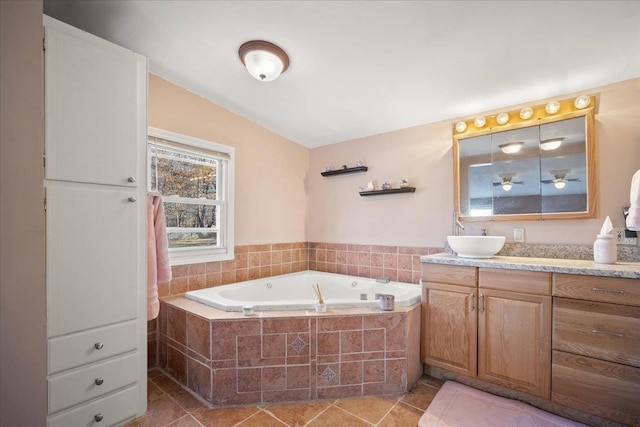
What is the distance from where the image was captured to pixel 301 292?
3.20 meters

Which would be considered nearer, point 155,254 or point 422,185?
point 155,254

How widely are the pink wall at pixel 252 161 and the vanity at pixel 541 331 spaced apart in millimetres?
1752

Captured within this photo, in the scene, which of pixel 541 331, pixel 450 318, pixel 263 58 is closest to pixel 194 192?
pixel 263 58

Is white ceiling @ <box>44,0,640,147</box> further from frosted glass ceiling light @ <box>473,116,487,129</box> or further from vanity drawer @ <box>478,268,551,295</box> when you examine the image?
vanity drawer @ <box>478,268,551,295</box>

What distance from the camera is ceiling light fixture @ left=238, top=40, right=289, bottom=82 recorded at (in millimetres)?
1993

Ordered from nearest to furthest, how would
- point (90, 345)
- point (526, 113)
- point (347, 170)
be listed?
point (90, 345) → point (526, 113) → point (347, 170)

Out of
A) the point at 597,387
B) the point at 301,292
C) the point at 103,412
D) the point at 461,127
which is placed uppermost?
the point at 461,127

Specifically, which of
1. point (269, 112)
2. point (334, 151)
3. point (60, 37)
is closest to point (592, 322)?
point (334, 151)

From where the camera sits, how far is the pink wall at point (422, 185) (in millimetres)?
2029

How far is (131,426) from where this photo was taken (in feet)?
5.64

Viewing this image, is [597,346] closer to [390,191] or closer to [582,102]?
[582,102]

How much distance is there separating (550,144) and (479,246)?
995 mm

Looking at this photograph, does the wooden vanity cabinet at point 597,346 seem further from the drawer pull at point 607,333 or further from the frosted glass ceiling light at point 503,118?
the frosted glass ceiling light at point 503,118

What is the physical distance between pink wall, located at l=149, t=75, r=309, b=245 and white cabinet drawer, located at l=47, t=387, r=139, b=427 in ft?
5.01
